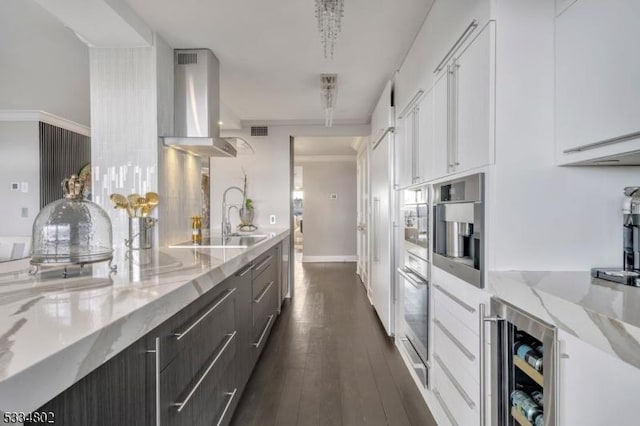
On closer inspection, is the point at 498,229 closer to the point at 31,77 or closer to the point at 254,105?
the point at 254,105

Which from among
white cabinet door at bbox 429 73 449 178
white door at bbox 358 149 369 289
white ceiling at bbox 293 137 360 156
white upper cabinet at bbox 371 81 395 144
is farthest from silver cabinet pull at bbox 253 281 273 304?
white ceiling at bbox 293 137 360 156

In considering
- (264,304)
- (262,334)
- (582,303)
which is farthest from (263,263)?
(582,303)

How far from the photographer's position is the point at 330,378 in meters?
2.40

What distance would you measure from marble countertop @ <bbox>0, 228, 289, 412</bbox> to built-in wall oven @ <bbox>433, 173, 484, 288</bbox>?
43.8 inches

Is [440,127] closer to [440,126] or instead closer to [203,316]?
[440,126]

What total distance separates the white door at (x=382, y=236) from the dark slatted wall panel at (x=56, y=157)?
203 inches

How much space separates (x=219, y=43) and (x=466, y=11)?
72.7 inches

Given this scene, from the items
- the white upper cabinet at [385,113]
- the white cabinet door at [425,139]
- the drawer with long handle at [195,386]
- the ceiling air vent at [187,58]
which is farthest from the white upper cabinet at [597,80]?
the ceiling air vent at [187,58]

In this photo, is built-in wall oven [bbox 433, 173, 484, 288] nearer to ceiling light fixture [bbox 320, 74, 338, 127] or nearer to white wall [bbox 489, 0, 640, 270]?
white wall [bbox 489, 0, 640, 270]

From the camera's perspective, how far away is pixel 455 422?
5.25ft

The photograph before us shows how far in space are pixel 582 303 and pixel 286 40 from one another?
7.94 ft

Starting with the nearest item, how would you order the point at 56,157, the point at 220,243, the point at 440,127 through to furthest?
the point at 440,127 < the point at 220,243 < the point at 56,157

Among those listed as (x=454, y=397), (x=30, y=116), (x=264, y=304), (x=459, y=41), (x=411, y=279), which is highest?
(x=30, y=116)

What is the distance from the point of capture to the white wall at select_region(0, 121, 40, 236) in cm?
508
